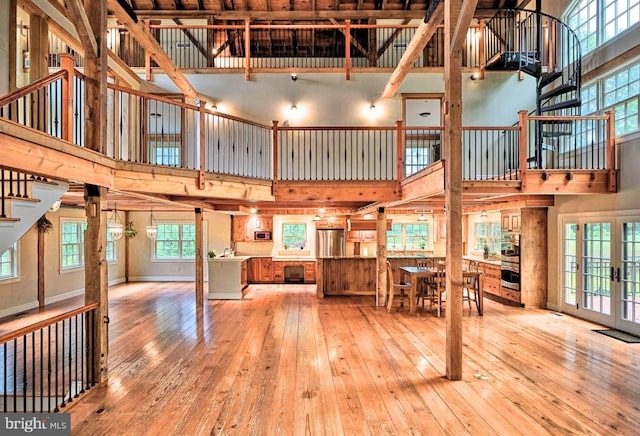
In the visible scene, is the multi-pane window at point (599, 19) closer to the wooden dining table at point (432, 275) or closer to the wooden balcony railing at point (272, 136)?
the wooden balcony railing at point (272, 136)

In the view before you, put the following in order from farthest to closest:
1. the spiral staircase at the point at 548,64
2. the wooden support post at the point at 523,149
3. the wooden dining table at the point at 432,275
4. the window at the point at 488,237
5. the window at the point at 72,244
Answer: the window at the point at 488,237
the window at the point at 72,244
the wooden dining table at the point at 432,275
the spiral staircase at the point at 548,64
the wooden support post at the point at 523,149

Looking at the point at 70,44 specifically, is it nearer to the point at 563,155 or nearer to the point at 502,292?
the point at 563,155

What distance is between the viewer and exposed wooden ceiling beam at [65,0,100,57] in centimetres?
338

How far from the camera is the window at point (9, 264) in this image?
6941 millimetres

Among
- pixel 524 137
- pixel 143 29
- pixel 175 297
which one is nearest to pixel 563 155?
pixel 524 137

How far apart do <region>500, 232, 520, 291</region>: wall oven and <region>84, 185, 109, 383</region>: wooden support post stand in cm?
783

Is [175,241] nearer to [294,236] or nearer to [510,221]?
[294,236]

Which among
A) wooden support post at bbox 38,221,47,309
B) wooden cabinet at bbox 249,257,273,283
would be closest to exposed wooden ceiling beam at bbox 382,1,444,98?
wooden cabinet at bbox 249,257,273,283

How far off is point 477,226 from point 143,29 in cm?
987

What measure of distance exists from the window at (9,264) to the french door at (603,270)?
11.6 m

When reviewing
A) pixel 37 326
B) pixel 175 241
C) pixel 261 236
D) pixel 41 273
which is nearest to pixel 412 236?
pixel 261 236

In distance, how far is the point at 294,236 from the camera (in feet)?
38.1

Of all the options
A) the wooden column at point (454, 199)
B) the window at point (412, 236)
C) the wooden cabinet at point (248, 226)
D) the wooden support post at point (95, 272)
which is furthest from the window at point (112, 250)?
the wooden column at point (454, 199)

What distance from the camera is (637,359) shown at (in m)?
4.49
